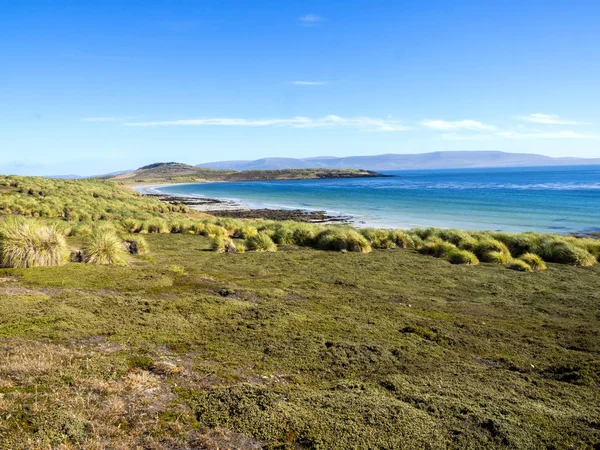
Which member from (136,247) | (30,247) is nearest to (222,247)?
(136,247)

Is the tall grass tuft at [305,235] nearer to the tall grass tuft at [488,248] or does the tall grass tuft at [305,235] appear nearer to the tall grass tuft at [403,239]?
the tall grass tuft at [403,239]

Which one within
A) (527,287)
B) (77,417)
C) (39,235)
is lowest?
(527,287)

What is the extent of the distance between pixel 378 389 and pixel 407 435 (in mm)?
1078

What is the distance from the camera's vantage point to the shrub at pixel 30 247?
35.6 ft

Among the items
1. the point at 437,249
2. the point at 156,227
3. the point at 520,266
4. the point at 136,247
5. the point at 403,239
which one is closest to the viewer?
the point at 136,247

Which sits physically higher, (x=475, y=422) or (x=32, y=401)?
(x=32, y=401)

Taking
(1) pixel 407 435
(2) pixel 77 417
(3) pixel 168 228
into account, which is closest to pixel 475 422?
(1) pixel 407 435

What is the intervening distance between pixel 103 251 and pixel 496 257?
14568 millimetres

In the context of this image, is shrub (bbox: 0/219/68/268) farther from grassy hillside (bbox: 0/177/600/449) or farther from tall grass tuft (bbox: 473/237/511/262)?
tall grass tuft (bbox: 473/237/511/262)

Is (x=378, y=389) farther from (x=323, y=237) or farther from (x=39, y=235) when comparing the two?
(x=323, y=237)

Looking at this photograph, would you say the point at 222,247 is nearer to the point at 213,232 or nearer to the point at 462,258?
the point at 213,232

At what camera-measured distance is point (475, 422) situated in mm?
4742

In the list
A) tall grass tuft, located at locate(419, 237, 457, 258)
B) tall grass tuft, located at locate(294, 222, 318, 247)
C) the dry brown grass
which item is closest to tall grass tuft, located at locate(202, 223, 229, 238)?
tall grass tuft, located at locate(294, 222, 318, 247)

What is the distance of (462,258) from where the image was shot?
644 inches
